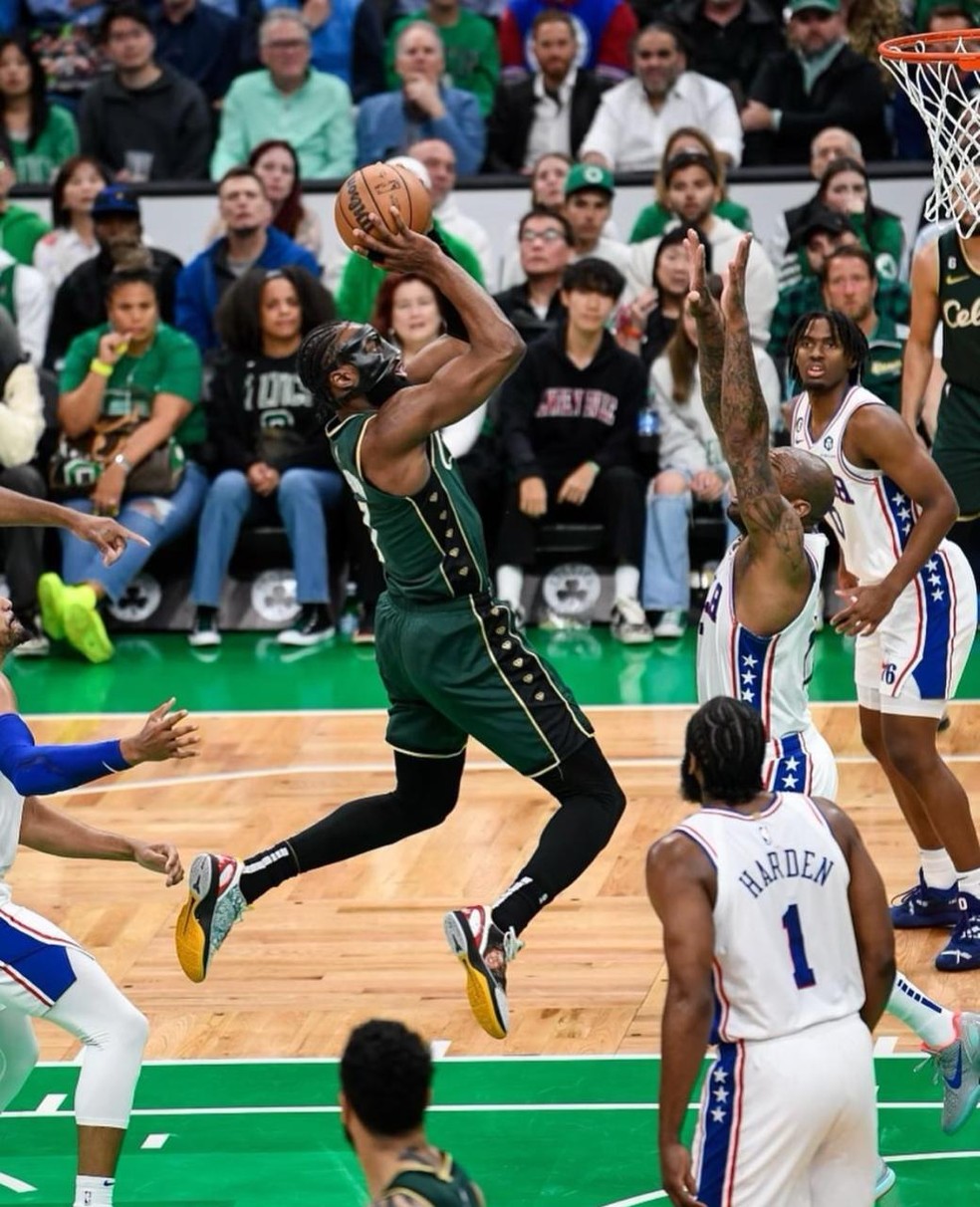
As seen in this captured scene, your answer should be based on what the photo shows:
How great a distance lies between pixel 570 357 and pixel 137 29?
401cm

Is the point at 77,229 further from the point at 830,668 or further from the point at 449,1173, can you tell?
the point at 449,1173

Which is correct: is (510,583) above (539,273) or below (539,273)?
below

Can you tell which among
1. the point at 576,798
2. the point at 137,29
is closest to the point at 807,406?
the point at 576,798

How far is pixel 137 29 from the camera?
1438cm

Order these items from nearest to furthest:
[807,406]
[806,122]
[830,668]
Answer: [807,406] → [830,668] → [806,122]

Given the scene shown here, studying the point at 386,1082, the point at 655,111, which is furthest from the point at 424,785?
the point at 655,111

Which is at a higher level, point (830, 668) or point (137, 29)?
point (137, 29)

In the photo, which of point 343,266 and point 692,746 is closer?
point 692,746

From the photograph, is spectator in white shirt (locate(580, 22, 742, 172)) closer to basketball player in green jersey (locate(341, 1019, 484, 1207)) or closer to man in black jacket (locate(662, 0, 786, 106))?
man in black jacket (locate(662, 0, 786, 106))

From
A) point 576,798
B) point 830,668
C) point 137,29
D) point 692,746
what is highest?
point 137,29

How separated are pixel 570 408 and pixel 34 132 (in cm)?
451

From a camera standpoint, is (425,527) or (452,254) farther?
(452,254)

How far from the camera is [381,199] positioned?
663 centimetres

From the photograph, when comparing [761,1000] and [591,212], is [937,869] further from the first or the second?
[591,212]
